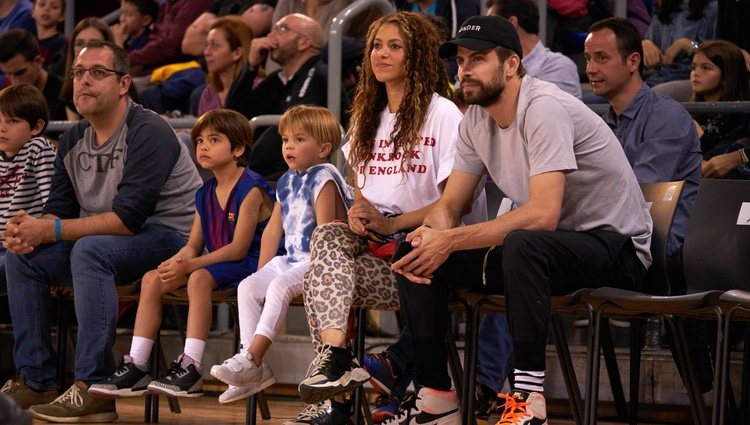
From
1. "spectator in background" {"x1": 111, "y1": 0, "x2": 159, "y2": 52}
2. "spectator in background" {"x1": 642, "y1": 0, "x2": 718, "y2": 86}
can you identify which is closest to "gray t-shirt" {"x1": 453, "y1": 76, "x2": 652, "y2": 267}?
"spectator in background" {"x1": 642, "y1": 0, "x2": 718, "y2": 86}

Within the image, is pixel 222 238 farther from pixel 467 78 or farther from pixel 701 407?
pixel 701 407

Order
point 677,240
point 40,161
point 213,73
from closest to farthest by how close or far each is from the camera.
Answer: point 677,240 < point 40,161 < point 213,73

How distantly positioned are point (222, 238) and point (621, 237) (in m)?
1.46

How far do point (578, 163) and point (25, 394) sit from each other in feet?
6.74

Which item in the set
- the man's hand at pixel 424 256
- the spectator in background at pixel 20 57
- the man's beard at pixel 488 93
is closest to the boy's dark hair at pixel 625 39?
the man's beard at pixel 488 93

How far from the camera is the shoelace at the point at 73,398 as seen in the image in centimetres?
397

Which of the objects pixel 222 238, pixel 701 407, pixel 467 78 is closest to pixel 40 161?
pixel 222 238

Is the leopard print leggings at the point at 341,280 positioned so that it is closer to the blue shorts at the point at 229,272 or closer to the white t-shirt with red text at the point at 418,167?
the white t-shirt with red text at the point at 418,167

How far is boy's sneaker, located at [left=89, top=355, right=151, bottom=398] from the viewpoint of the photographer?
3871mm

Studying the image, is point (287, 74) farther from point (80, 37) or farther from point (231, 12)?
point (231, 12)

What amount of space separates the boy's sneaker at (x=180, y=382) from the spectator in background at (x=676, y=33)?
2.25 meters

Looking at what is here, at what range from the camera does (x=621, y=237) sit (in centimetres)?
322

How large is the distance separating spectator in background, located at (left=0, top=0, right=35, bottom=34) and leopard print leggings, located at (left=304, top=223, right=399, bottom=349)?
4155mm

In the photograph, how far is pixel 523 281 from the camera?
3.00 m
